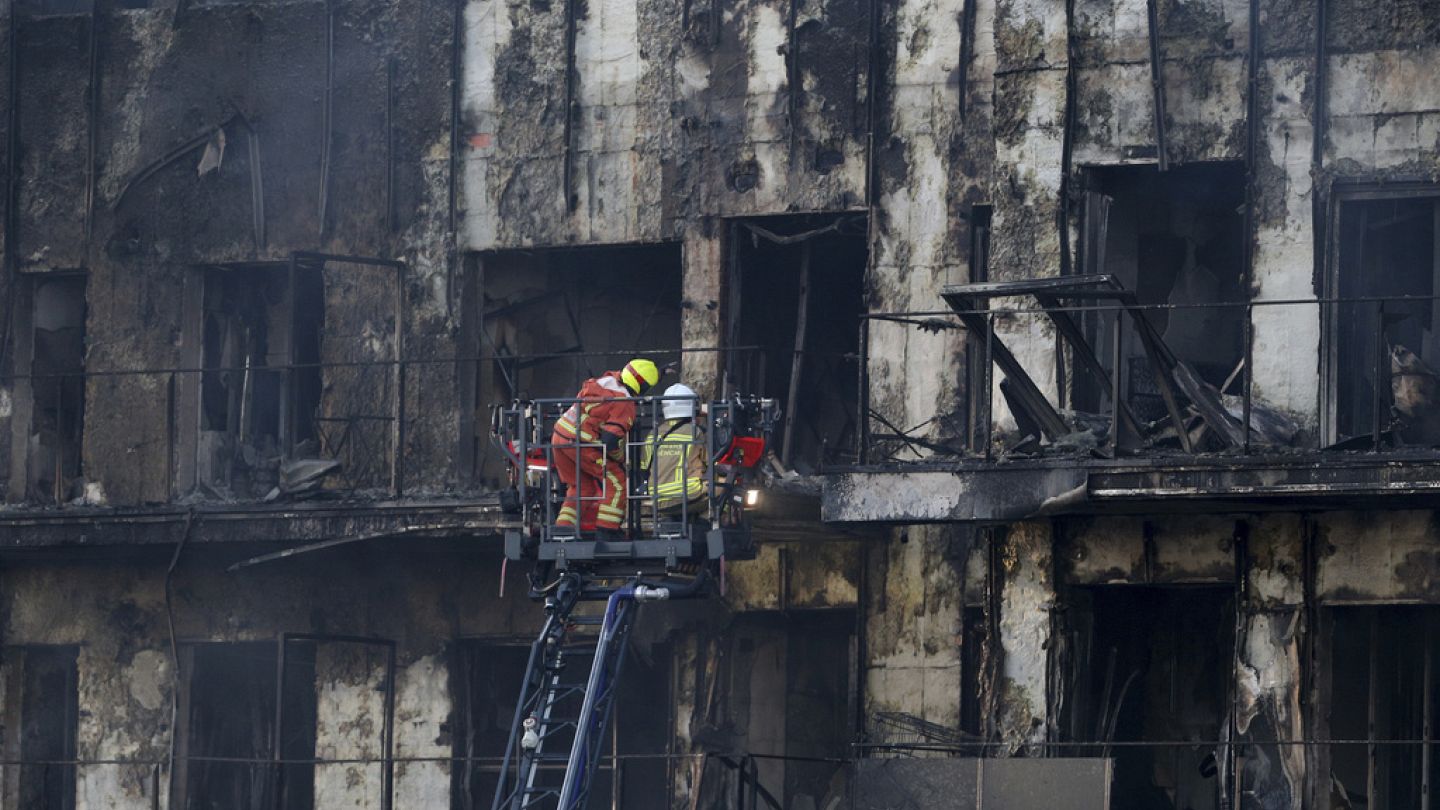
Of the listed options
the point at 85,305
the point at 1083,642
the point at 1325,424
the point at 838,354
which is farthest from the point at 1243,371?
the point at 85,305

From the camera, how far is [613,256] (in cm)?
2395

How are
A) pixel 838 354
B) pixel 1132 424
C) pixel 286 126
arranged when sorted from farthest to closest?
pixel 286 126
pixel 838 354
pixel 1132 424

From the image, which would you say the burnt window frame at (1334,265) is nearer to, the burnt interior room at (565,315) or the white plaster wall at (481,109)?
the burnt interior room at (565,315)

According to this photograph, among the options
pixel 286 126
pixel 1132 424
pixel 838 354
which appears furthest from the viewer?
pixel 286 126

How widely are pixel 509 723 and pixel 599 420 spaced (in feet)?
15.0

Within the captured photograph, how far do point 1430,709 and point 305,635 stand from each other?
8255 mm

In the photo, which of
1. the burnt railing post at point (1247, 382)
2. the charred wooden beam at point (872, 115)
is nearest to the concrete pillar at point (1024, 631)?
the burnt railing post at point (1247, 382)

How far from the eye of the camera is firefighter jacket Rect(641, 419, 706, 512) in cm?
1923

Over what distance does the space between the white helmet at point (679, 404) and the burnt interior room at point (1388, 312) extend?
14.2ft

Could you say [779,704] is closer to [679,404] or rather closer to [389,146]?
[679,404]

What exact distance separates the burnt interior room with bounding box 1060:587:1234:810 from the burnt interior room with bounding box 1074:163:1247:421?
61.1 inches

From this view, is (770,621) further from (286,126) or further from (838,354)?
(286,126)

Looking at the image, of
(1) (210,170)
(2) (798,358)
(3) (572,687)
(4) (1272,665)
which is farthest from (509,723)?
(4) (1272,665)

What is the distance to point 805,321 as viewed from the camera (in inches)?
892
